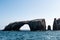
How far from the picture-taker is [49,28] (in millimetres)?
93250

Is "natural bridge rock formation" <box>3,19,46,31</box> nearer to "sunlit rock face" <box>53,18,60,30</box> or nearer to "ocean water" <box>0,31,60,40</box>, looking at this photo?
"sunlit rock face" <box>53,18,60,30</box>

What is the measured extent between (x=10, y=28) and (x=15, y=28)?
114 inches

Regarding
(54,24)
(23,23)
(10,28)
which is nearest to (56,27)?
(54,24)

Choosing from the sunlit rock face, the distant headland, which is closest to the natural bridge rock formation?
the distant headland

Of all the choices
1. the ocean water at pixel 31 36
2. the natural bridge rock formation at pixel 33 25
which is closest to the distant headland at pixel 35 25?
the natural bridge rock formation at pixel 33 25

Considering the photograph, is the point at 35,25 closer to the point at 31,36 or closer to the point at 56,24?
the point at 56,24

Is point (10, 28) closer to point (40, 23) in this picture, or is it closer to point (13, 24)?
point (13, 24)

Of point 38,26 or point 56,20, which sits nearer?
point 38,26

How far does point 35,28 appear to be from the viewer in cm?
8900

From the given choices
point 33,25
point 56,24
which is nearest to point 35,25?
point 33,25

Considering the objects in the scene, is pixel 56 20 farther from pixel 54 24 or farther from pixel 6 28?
pixel 6 28

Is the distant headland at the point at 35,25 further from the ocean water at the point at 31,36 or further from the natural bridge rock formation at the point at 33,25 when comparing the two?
the ocean water at the point at 31,36

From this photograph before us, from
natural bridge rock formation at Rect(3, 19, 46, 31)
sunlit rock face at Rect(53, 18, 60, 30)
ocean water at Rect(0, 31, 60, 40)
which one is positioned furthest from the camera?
sunlit rock face at Rect(53, 18, 60, 30)

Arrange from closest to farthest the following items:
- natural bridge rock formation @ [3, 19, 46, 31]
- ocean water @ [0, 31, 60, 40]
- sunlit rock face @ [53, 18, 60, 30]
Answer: ocean water @ [0, 31, 60, 40], natural bridge rock formation @ [3, 19, 46, 31], sunlit rock face @ [53, 18, 60, 30]
